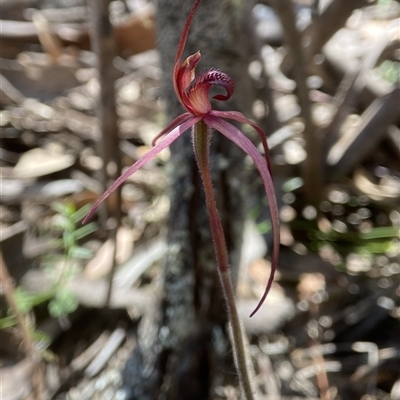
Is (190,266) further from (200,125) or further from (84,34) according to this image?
(84,34)

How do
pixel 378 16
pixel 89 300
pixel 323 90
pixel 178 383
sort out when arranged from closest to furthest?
pixel 178 383 < pixel 89 300 < pixel 323 90 < pixel 378 16

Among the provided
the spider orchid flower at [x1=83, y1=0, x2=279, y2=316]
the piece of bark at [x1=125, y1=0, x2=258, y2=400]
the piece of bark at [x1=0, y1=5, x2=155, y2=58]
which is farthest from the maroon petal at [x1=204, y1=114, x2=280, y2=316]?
the piece of bark at [x1=0, y1=5, x2=155, y2=58]

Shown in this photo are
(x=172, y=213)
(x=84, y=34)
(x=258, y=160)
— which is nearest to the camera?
(x=258, y=160)

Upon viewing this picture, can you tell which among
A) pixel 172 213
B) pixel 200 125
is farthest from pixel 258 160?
pixel 172 213

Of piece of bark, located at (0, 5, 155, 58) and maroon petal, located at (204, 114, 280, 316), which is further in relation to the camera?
piece of bark, located at (0, 5, 155, 58)

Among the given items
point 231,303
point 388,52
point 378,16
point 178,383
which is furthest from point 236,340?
point 378,16

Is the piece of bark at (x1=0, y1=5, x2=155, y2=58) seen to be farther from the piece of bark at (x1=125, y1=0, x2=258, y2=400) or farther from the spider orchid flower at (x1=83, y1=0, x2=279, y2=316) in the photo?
the spider orchid flower at (x1=83, y1=0, x2=279, y2=316)

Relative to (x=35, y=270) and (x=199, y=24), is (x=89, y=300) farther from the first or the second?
(x=199, y=24)

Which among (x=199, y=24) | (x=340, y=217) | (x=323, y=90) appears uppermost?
(x=199, y=24)
